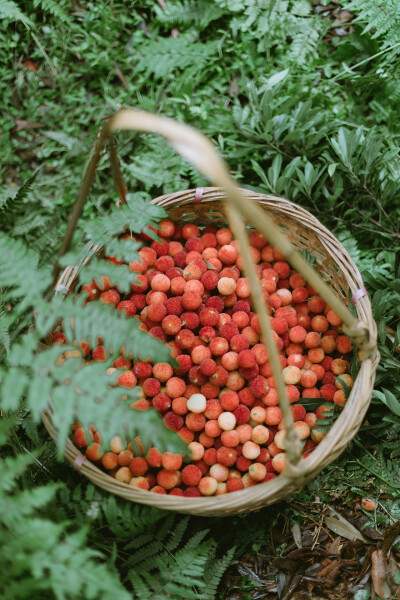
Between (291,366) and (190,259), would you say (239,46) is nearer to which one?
(190,259)

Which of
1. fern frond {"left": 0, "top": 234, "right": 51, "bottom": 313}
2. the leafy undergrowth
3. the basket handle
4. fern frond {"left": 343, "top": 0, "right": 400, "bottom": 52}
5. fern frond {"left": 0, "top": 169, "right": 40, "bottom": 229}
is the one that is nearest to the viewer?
the basket handle

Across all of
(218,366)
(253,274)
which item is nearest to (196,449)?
(218,366)

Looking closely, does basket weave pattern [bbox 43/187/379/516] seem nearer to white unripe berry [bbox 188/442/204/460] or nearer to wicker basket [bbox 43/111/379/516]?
wicker basket [bbox 43/111/379/516]

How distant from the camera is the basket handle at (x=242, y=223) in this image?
1.01m

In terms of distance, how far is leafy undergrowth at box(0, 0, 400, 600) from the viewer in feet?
4.59

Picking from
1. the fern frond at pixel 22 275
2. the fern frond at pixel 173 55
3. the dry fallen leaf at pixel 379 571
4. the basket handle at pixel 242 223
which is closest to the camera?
the basket handle at pixel 242 223

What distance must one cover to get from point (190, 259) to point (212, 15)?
1.61 m

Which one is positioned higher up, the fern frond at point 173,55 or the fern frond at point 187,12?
the fern frond at point 187,12

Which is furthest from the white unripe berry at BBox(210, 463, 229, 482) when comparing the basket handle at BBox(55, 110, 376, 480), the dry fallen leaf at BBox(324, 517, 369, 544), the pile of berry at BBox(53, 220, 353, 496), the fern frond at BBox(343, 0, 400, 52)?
the fern frond at BBox(343, 0, 400, 52)

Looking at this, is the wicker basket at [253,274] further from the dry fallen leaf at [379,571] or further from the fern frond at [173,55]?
the fern frond at [173,55]

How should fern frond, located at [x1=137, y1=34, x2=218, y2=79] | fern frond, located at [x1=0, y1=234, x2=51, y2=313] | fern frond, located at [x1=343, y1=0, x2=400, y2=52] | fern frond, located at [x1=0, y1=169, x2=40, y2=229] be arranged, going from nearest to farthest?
fern frond, located at [x1=0, y1=234, x2=51, y2=313] → fern frond, located at [x1=0, y1=169, x2=40, y2=229] → fern frond, located at [x1=343, y1=0, x2=400, y2=52] → fern frond, located at [x1=137, y1=34, x2=218, y2=79]

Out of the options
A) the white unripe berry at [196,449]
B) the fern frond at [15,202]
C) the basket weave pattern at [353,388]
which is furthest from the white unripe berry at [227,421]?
the fern frond at [15,202]

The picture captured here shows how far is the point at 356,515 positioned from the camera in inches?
71.7

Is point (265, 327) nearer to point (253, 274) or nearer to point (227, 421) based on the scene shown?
point (253, 274)
